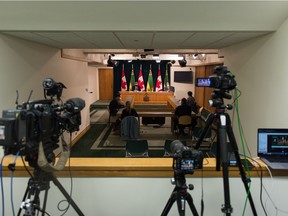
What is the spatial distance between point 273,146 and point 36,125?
61.9 inches

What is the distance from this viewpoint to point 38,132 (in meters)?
1.05

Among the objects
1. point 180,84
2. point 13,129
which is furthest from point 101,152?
point 180,84

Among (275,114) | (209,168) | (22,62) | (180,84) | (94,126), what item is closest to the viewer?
(209,168)

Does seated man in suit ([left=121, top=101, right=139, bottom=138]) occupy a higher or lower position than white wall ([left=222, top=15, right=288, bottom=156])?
lower

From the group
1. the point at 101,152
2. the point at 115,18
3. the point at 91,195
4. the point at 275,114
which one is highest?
the point at 115,18

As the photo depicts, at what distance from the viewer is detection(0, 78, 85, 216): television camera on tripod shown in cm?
99

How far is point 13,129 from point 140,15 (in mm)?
1772

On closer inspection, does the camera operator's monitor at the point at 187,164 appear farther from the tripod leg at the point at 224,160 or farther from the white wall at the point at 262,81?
the white wall at the point at 262,81

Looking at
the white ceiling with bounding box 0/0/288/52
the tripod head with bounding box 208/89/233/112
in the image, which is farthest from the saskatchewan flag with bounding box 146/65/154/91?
the tripod head with bounding box 208/89/233/112

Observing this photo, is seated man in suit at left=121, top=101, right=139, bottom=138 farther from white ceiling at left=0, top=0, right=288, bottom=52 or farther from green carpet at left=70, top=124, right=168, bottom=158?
white ceiling at left=0, top=0, right=288, bottom=52

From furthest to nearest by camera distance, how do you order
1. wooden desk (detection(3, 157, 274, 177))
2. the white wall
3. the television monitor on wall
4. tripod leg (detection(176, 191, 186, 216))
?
the television monitor on wall < the white wall < wooden desk (detection(3, 157, 274, 177)) < tripod leg (detection(176, 191, 186, 216))

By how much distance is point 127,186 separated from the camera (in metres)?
1.54

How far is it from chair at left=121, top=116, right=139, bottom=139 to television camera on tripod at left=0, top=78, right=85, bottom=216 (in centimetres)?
373

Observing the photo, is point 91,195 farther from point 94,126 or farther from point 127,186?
point 94,126
